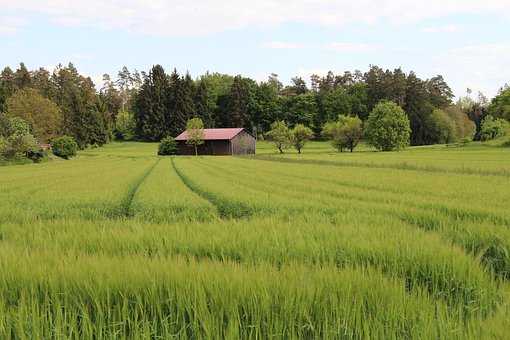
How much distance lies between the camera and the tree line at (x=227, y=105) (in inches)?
3957

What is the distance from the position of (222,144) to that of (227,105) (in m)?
36.9

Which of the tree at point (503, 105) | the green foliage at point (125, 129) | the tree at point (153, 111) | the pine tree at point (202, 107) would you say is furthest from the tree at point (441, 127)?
the green foliage at point (125, 129)

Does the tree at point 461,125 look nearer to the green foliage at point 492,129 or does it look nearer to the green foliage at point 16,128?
the green foliage at point 492,129

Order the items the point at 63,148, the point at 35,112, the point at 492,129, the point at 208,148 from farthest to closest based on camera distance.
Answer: the point at 492,129 → the point at 208,148 → the point at 35,112 → the point at 63,148

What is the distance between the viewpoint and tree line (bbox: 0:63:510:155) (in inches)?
3957

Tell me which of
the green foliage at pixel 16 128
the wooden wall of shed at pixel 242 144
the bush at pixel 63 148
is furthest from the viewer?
the wooden wall of shed at pixel 242 144

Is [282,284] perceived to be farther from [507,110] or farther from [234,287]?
[507,110]

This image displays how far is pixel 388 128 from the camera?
251 ft

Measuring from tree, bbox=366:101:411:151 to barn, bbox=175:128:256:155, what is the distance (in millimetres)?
26490

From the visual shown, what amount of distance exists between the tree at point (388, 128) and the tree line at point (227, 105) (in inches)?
609

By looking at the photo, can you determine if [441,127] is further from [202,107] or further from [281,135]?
[202,107]

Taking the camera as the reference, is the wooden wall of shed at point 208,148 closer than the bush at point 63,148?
No

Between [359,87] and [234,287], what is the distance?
126 metres

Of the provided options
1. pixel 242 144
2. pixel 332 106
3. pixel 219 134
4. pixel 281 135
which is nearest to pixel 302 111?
pixel 332 106
